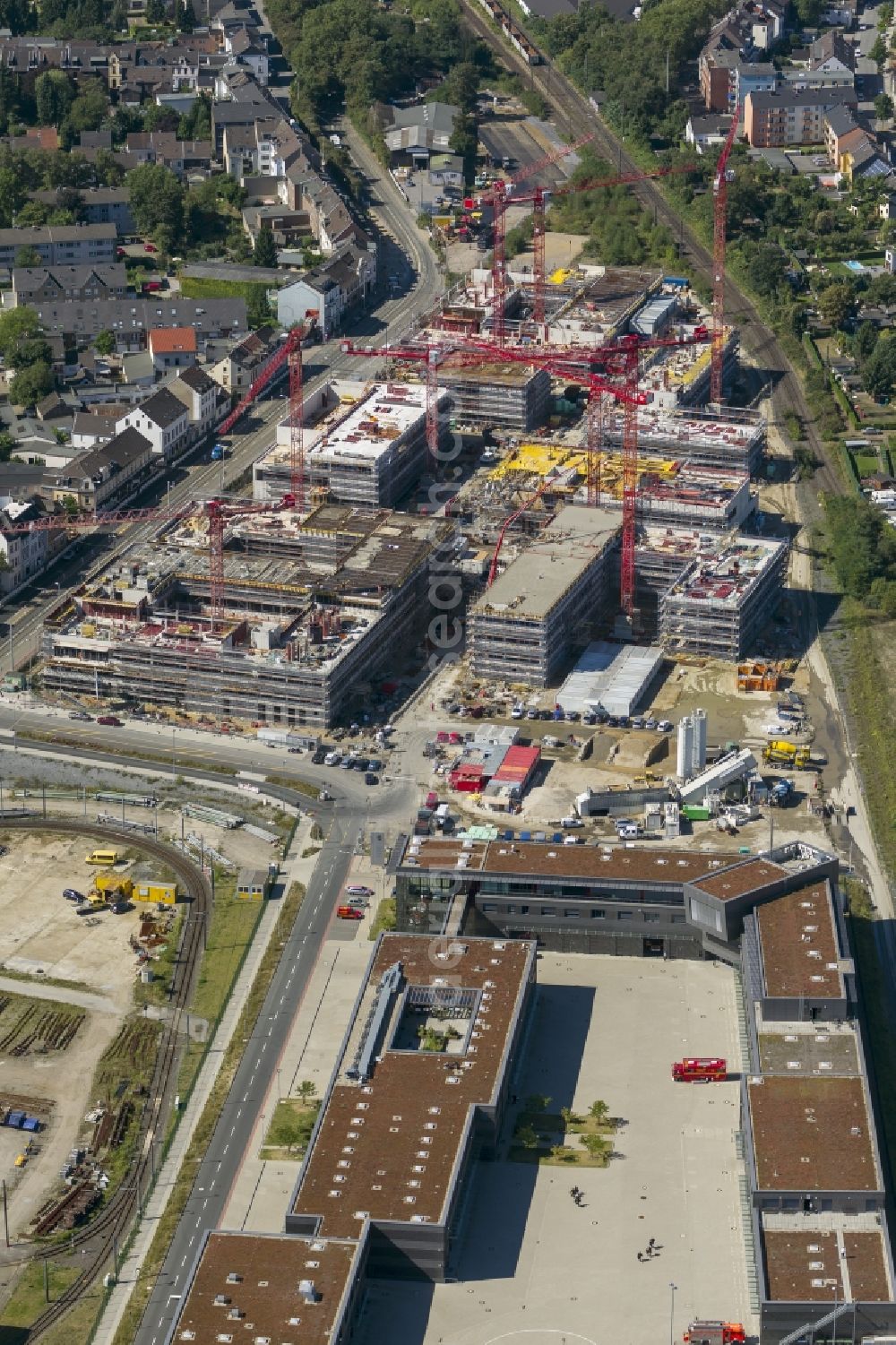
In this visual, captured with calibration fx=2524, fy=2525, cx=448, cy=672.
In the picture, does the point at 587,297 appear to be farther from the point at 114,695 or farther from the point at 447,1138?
the point at 447,1138

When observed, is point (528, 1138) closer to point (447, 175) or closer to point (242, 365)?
point (242, 365)

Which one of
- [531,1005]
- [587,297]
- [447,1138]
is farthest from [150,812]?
[587,297]

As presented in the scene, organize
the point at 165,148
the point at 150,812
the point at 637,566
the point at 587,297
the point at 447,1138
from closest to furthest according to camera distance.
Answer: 1. the point at 447,1138
2. the point at 150,812
3. the point at 637,566
4. the point at 587,297
5. the point at 165,148

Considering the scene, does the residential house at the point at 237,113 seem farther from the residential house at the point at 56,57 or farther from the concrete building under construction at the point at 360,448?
the concrete building under construction at the point at 360,448

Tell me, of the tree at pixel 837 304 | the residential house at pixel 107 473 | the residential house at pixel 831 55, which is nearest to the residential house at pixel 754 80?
the residential house at pixel 831 55

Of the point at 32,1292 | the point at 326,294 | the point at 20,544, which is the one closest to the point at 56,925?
the point at 32,1292

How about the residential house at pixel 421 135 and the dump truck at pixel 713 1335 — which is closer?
the dump truck at pixel 713 1335
